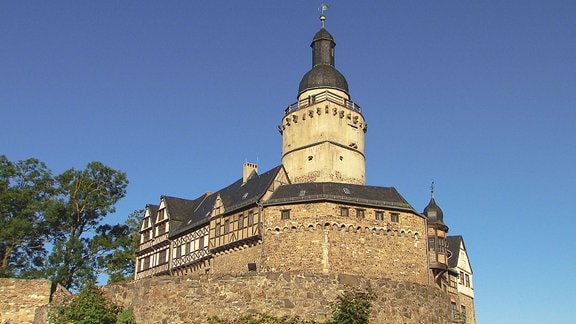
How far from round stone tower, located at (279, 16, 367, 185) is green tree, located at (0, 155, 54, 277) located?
17.9 meters

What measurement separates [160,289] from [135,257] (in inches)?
1044

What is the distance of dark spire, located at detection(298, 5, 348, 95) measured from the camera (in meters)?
48.3

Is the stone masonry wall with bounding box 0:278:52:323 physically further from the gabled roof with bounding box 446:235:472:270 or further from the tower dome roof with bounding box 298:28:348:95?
the gabled roof with bounding box 446:235:472:270

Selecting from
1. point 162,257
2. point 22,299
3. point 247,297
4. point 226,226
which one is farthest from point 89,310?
point 162,257

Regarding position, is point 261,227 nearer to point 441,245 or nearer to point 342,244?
point 342,244

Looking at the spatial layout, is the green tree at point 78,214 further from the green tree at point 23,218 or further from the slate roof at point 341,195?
the slate roof at point 341,195

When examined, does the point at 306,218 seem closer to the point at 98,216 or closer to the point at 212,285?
the point at 212,285

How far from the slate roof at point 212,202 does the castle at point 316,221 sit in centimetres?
9

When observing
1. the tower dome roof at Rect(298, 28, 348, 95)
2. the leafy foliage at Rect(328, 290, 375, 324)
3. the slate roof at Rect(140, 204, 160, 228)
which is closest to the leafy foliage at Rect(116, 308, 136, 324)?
the leafy foliage at Rect(328, 290, 375, 324)

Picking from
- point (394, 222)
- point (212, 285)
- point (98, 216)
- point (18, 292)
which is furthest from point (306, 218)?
point (98, 216)

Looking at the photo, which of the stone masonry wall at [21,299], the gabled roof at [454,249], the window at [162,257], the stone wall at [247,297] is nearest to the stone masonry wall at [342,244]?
the stone wall at [247,297]

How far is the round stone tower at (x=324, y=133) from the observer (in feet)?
147

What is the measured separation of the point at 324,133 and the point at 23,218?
21.9 meters

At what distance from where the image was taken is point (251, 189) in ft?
140
